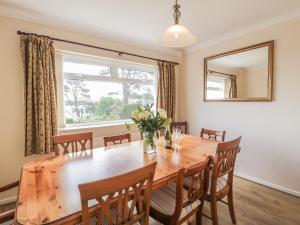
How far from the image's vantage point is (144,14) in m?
2.38

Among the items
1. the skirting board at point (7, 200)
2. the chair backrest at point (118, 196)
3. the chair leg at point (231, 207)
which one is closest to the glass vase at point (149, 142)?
the chair backrest at point (118, 196)

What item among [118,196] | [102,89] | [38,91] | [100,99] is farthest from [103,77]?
[118,196]

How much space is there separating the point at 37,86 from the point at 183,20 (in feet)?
7.18

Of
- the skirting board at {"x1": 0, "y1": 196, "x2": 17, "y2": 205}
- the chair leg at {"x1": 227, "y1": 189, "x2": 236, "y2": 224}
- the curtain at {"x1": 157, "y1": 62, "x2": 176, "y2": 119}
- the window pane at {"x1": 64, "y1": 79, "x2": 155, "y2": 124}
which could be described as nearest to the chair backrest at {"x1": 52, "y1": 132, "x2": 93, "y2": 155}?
the window pane at {"x1": 64, "y1": 79, "x2": 155, "y2": 124}

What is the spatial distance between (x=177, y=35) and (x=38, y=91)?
1.90m

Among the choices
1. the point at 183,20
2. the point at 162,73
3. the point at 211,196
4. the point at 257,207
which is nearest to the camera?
the point at 211,196

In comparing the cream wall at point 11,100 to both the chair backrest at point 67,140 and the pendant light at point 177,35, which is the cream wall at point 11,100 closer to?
the chair backrest at point 67,140

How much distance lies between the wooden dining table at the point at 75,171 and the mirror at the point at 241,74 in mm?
1220

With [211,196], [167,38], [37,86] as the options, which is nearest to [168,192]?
[211,196]

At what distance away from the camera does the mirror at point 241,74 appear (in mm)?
2643

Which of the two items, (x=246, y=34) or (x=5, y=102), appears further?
(x=246, y=34)

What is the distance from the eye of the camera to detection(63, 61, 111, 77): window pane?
9.37 ft

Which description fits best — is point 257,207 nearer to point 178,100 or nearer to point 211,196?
point 211,196

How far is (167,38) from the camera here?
1798mm
